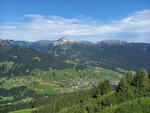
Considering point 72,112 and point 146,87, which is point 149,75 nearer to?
point 146,87

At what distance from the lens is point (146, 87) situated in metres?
122

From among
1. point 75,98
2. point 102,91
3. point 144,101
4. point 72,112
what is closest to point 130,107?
point 144,101

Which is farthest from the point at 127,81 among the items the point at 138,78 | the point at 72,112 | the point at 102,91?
the point at 72,112

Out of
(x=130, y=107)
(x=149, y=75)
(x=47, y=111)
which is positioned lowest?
(x=47, y=111)

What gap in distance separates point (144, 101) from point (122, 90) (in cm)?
2493

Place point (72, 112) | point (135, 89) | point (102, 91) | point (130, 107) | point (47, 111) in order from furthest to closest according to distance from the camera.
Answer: point (47, 111) < point (102, 91) < point (72, 112) < point (135, 89) < point (130, 107)

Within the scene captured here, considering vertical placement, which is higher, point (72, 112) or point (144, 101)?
point (144, 101)

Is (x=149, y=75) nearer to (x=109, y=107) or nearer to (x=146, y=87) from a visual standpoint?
(x=146, y=87)

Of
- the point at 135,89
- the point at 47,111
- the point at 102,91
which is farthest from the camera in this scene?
the point at 47,111

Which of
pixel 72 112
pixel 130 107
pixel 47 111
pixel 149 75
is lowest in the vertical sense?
pixel 47 111

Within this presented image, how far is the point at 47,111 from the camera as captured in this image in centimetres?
19612

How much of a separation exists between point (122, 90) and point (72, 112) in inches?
1116

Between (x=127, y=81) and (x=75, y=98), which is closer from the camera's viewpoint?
(x=127, y=81)

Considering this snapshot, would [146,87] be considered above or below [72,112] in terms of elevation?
above
